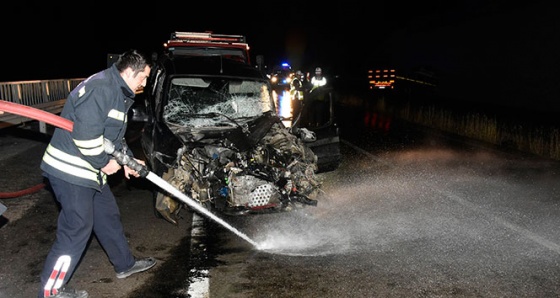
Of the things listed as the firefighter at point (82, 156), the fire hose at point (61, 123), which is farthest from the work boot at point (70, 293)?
the fire hose at point (61, 123)

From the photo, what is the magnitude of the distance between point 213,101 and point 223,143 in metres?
1.49

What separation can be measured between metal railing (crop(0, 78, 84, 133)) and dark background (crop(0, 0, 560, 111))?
789 inches

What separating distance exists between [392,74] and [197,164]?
2739cm

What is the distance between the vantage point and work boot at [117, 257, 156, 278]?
4641 millimetres

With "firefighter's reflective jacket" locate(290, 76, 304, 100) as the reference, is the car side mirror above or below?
above

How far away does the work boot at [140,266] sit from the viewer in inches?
183

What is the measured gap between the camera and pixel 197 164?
5.98 metres

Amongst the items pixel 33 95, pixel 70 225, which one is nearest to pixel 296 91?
pixel 33 95

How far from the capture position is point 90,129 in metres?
3.83

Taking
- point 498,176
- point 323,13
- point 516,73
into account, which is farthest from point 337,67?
point 498,176

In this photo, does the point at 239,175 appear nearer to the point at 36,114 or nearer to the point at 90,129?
Result: the point at 90,129

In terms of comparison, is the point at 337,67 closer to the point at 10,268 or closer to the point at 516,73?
the point at 516,73

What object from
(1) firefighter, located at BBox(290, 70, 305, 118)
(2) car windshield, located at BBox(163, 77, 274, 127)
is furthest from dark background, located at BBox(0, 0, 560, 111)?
(2) car windshield, located at BBox(163, 77, 274, 127)

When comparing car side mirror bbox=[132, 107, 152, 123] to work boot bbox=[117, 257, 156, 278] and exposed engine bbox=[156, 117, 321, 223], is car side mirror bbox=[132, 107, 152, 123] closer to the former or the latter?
exposed engine bbox=[156, 117, 321, 223]
